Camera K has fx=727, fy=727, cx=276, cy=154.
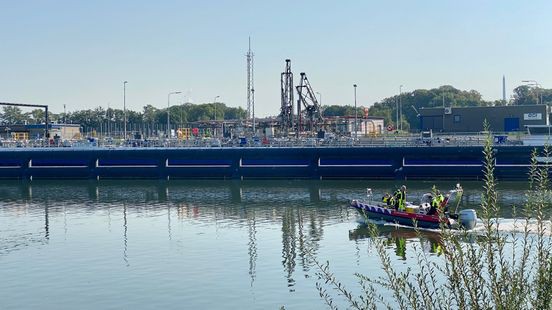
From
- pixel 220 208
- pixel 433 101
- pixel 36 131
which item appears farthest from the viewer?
pixel 433 101

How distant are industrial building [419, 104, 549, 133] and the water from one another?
1445 inches

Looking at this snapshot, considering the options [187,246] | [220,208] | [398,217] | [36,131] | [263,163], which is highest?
[36,131]

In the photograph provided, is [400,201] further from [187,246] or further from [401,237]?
[187,246]

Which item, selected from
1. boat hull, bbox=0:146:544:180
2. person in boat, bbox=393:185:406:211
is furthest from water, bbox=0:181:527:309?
boat hull, bbox=0:146:544:180

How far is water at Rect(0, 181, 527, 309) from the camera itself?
3162cm

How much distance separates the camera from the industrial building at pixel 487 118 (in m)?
109

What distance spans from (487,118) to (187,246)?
79254 mm

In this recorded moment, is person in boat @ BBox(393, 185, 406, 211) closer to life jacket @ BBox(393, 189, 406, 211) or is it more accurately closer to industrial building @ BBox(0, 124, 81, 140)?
life jacket @ BBox(393, 189, 406, 211)

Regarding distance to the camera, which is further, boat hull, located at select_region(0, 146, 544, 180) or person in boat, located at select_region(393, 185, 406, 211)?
Answer: boat hull, located at select_region(0, 146, 544, 180)

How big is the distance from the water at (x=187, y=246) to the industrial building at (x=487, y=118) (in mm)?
36706

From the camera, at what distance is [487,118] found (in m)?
112

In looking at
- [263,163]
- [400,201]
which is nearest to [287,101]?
[263,163]

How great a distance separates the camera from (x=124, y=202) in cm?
6919

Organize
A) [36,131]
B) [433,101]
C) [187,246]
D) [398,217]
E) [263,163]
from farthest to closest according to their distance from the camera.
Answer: [433,101] → [36,131] → [263,163] → [398,217] → [187,246]
